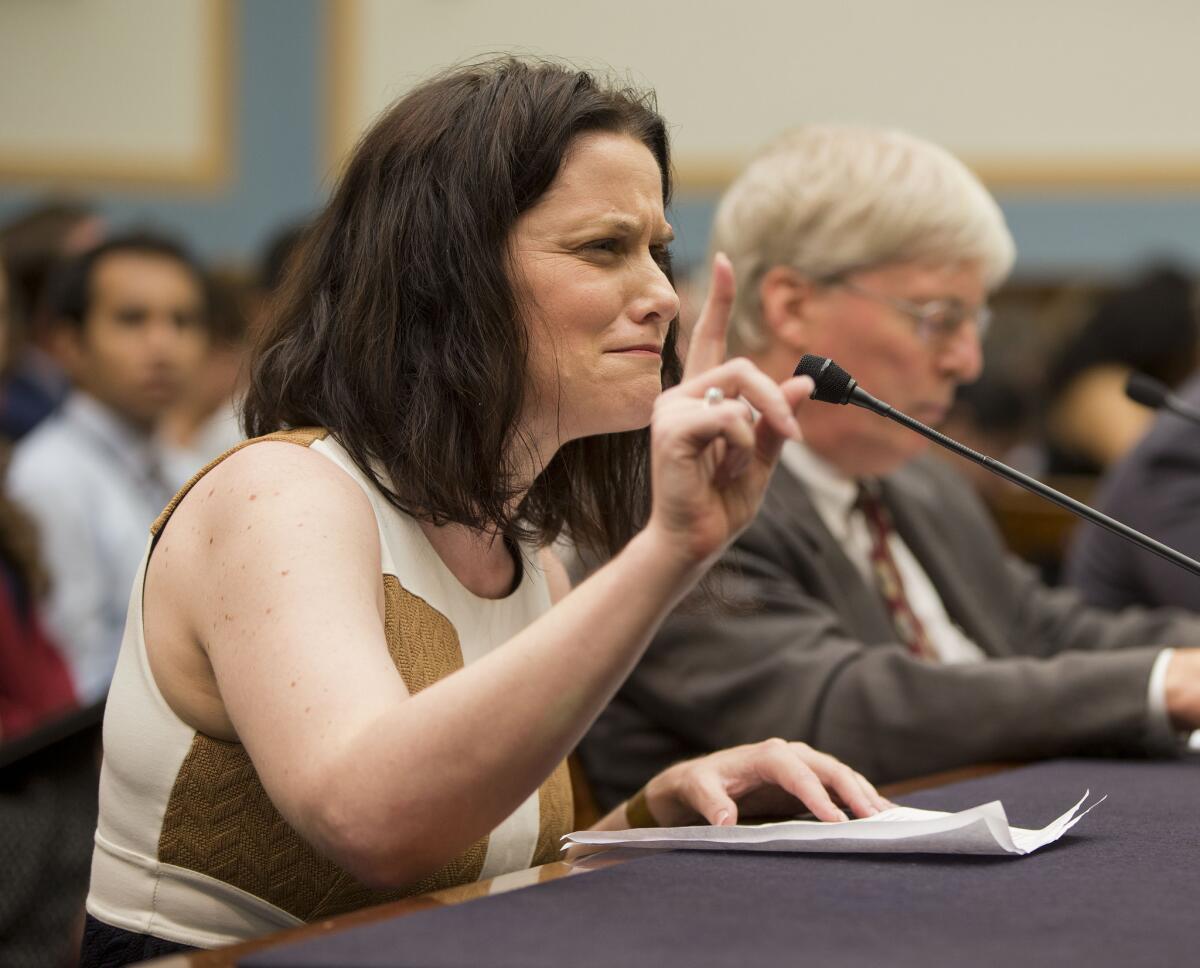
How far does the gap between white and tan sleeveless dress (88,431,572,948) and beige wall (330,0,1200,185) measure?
4.28m

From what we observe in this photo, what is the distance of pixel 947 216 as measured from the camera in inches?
74.4

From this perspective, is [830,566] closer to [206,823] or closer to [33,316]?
[206,823]

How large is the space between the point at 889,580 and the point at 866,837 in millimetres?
973

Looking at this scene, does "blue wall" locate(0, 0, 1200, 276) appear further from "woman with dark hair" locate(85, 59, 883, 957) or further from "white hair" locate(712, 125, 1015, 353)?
"woman with dark hair" locate(85, 59, 883, 957)

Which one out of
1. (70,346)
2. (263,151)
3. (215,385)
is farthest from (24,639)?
(263,151)

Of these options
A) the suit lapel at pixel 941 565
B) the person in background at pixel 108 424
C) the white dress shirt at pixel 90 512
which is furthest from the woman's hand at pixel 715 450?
the person in background at pixel 108 424

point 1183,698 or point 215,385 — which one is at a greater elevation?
point 1183,698

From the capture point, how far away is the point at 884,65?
5.53 m

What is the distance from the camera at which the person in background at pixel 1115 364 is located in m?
3.78

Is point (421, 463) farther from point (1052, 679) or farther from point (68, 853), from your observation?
point (1052, 679)

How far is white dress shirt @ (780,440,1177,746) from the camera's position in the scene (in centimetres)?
195

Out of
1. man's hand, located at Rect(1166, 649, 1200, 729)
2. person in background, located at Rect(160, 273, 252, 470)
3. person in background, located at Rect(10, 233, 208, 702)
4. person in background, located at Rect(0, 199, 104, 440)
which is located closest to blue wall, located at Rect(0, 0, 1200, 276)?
person in background, located at Rect(160, 273, 252, 470)

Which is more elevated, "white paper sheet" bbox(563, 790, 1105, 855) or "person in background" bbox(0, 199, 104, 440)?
"white paper sheet" bbox(563, 790, 1105, 855)

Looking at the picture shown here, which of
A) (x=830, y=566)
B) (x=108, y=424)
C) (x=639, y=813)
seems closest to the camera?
(x=639, y=813)
